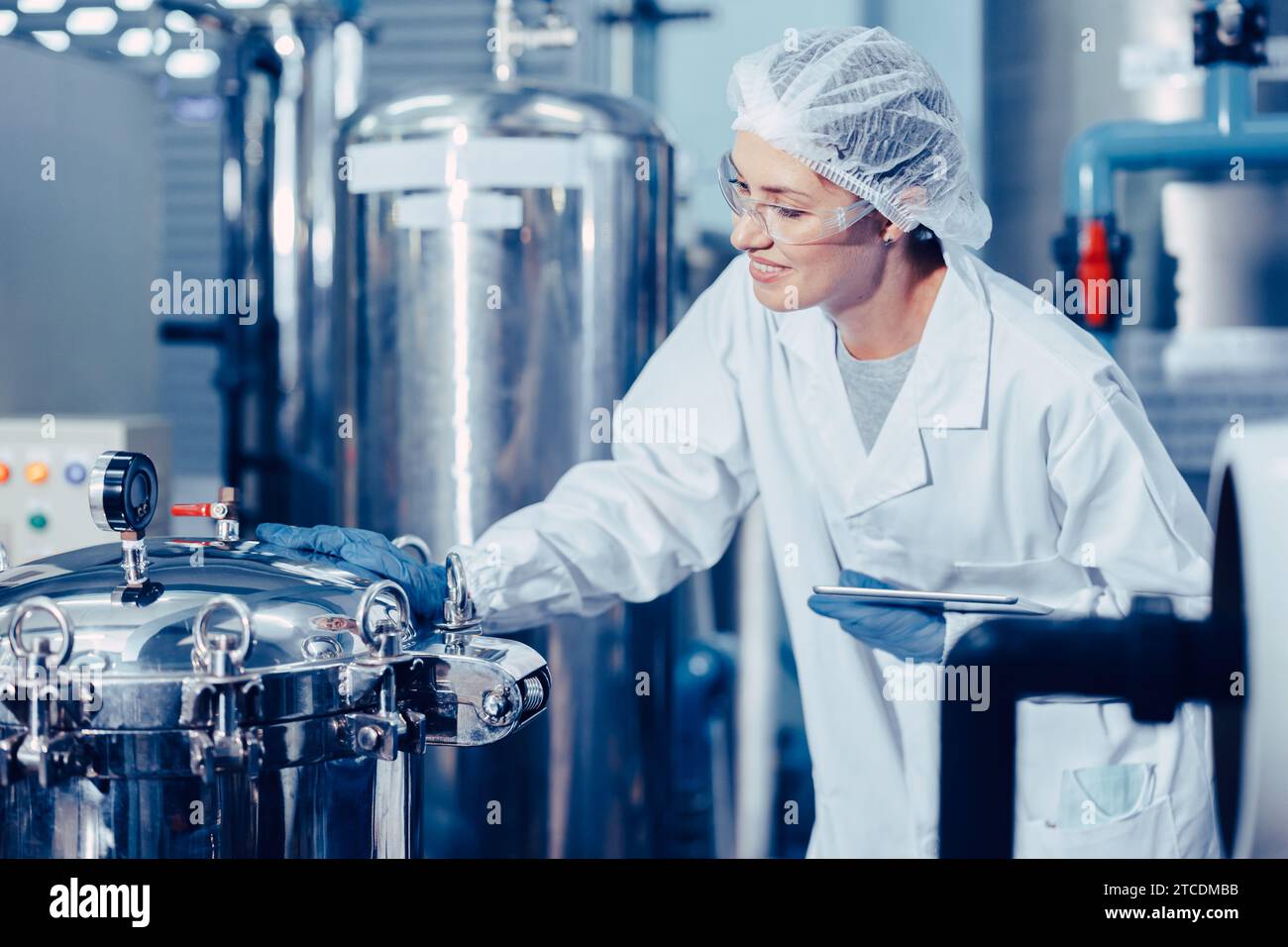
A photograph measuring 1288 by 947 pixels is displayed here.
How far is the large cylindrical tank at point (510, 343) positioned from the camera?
5.12 feet

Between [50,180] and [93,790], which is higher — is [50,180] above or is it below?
above

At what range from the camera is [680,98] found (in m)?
2.41

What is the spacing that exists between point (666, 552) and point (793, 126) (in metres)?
0.48

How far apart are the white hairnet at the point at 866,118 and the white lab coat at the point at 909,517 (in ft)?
0.34

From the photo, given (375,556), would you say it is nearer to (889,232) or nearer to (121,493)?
(121,493)

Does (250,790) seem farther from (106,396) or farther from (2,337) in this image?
(106,396)

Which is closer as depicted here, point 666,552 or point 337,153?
point 666,552

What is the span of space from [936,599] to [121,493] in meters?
0.67

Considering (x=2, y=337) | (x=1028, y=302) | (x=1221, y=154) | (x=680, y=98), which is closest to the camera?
(x=1028, y=302)

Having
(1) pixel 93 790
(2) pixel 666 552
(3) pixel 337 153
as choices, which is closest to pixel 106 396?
(3) pixel 337 153
